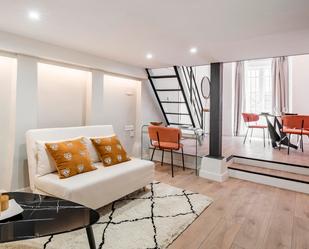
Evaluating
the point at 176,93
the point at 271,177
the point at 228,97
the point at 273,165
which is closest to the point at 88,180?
the point at 271,177

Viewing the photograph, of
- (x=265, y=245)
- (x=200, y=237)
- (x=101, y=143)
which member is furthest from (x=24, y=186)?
(x=265, y=245)

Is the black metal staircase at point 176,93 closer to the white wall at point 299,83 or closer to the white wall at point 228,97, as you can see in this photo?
the white wall at point 228,97

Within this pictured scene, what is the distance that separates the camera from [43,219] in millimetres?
1456

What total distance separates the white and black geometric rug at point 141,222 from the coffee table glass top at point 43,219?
0.42 meters

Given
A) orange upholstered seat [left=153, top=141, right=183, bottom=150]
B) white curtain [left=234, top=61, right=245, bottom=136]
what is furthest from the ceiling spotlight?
white curtain [left=234, top=61, right=245, bottom=136]

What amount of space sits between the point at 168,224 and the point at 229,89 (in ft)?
19.0

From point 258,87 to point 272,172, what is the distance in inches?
154

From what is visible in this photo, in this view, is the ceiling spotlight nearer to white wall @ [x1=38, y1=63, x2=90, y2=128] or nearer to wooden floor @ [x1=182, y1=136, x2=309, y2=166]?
white wall @ [x1=38, y1=63, x2=90, y2=128]

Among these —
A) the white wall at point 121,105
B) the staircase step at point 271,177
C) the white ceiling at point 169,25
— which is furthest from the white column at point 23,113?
the staircase step at point 271,177

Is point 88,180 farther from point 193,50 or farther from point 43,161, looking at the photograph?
point 193,50

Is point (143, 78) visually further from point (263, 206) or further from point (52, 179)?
point (263, 206)

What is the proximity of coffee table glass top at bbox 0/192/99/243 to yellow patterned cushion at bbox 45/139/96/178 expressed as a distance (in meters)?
0.57

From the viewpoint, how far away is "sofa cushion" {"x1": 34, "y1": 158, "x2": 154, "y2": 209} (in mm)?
2107

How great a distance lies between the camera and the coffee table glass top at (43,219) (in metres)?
1.30
